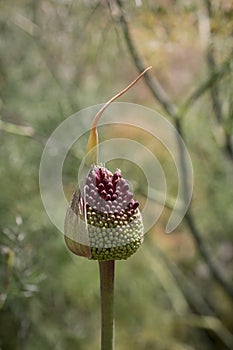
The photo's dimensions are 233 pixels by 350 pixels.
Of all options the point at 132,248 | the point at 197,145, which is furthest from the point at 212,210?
the point at 132,248

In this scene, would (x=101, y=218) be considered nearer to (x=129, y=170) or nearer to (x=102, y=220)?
(x=102, y=220)

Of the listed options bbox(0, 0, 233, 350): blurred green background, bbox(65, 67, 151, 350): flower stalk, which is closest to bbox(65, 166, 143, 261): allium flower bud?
bbox(65, 67, 151, 350): flower stalk

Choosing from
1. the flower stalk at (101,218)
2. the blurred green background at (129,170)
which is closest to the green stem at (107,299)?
the flower stalk at (101,218)

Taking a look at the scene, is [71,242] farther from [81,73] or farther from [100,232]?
[81,73]

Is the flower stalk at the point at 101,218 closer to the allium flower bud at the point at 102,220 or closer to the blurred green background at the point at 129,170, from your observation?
the allium flower bud at the point at 102,220

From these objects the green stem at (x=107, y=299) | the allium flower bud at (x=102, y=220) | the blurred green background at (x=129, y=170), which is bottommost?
the green stem at (x=107, y=299)

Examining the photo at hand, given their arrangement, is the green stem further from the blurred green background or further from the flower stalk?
the blurred green background
